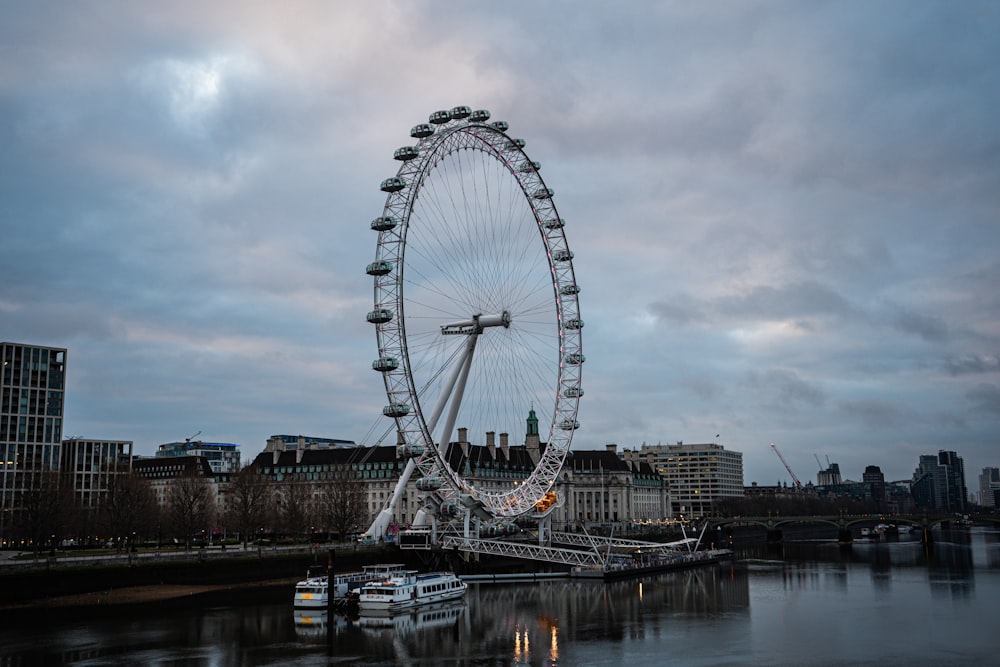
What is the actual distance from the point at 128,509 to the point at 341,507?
19.4m

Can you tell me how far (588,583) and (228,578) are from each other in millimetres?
29648

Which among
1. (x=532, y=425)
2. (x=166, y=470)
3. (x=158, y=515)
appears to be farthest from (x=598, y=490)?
(x=158, y=515)

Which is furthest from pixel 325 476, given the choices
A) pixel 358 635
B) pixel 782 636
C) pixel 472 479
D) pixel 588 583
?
pixel 782 636

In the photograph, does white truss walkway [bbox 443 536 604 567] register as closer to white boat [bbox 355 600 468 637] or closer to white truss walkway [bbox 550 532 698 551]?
white truss walkway [bbox 550 532 698 551]

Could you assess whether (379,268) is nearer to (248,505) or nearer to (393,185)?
(393,185)

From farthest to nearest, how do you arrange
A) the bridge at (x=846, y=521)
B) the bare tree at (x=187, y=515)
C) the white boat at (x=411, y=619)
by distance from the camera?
1. the bridge at (x=846, y=521)
2. the bare tree at (x=187, y=515)
3. the white boat at (x=411, y=619)

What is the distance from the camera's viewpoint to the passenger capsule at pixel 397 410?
222 ft

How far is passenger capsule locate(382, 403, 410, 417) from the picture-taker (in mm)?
67625

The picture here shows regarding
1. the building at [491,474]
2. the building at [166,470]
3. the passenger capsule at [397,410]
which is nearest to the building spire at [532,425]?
the building at [491,474]

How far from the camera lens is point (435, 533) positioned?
272 ft

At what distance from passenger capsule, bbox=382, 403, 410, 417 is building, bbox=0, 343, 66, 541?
7292 centimetres

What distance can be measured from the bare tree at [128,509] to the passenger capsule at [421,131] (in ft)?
138

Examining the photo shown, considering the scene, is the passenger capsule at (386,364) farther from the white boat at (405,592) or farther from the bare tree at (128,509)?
the bare tree at (128,509)

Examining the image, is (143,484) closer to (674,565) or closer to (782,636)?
(674,565)
